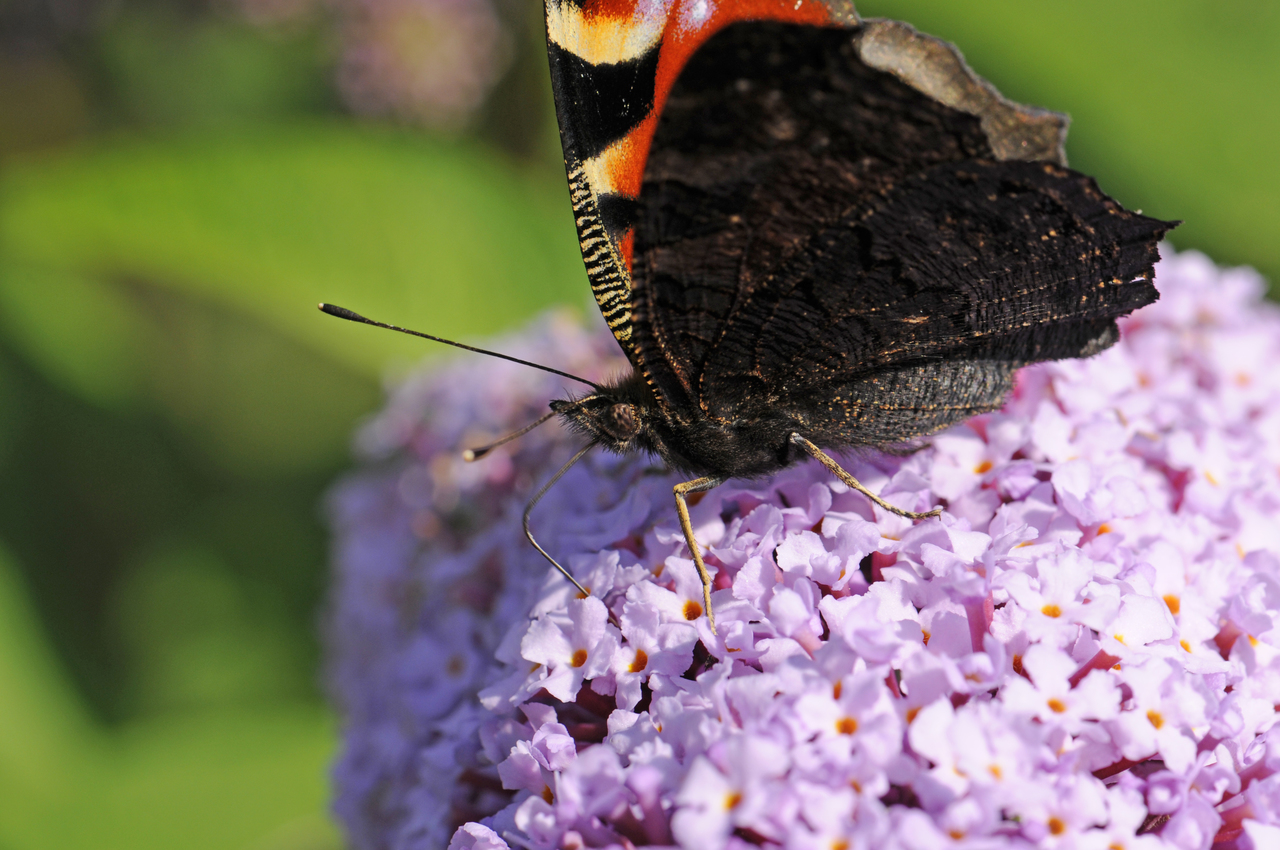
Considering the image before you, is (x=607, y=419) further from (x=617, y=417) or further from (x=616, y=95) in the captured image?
(x=616, y=95)

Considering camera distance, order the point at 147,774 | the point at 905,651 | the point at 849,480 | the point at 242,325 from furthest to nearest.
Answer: the point at 242,325 → the point at 147,774 → the point at 849,480 → the point at 905,651

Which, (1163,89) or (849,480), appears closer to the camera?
(849,480)

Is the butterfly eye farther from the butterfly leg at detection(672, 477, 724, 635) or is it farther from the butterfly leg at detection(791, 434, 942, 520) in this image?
the butterfly leg at detection(791, 434, 942, 520)

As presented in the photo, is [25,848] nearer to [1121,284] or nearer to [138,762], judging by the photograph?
[138,762]

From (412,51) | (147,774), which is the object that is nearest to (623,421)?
(147,774)

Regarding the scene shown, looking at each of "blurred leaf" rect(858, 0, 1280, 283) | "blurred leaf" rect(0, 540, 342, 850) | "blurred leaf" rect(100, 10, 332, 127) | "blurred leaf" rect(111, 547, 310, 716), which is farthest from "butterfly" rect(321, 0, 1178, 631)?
"blurred leaf" rect(100, 10, 332, 127)

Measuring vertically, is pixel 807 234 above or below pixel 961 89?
below
